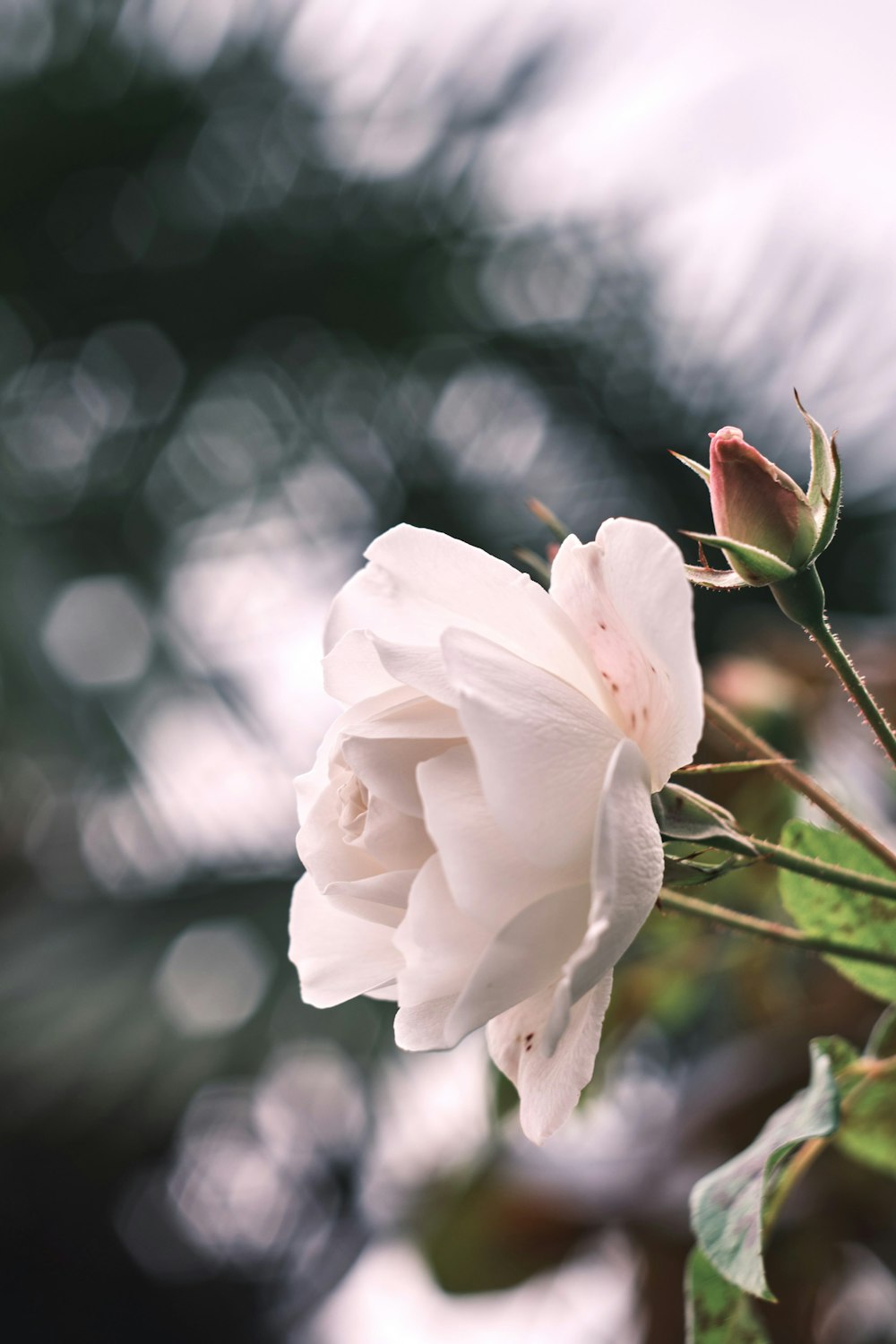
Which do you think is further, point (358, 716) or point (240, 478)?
point (240, 478)

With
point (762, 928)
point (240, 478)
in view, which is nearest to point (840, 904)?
point (762, 928)

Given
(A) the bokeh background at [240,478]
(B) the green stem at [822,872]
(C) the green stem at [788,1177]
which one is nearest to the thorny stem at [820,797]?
(B) the green stem at [822,872]

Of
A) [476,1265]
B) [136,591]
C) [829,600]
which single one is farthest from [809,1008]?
[136,591]

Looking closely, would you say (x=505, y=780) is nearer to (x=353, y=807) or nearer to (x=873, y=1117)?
(x=353, y=807)

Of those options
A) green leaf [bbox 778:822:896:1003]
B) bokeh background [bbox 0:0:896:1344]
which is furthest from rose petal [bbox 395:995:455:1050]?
bokeh background [bbox 0:0:896:1344]

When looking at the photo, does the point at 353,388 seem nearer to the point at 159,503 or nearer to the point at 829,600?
the point at 159,503

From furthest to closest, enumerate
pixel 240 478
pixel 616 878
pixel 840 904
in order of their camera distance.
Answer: pixel 240 478
pixel 840 904
pixel 616 878
